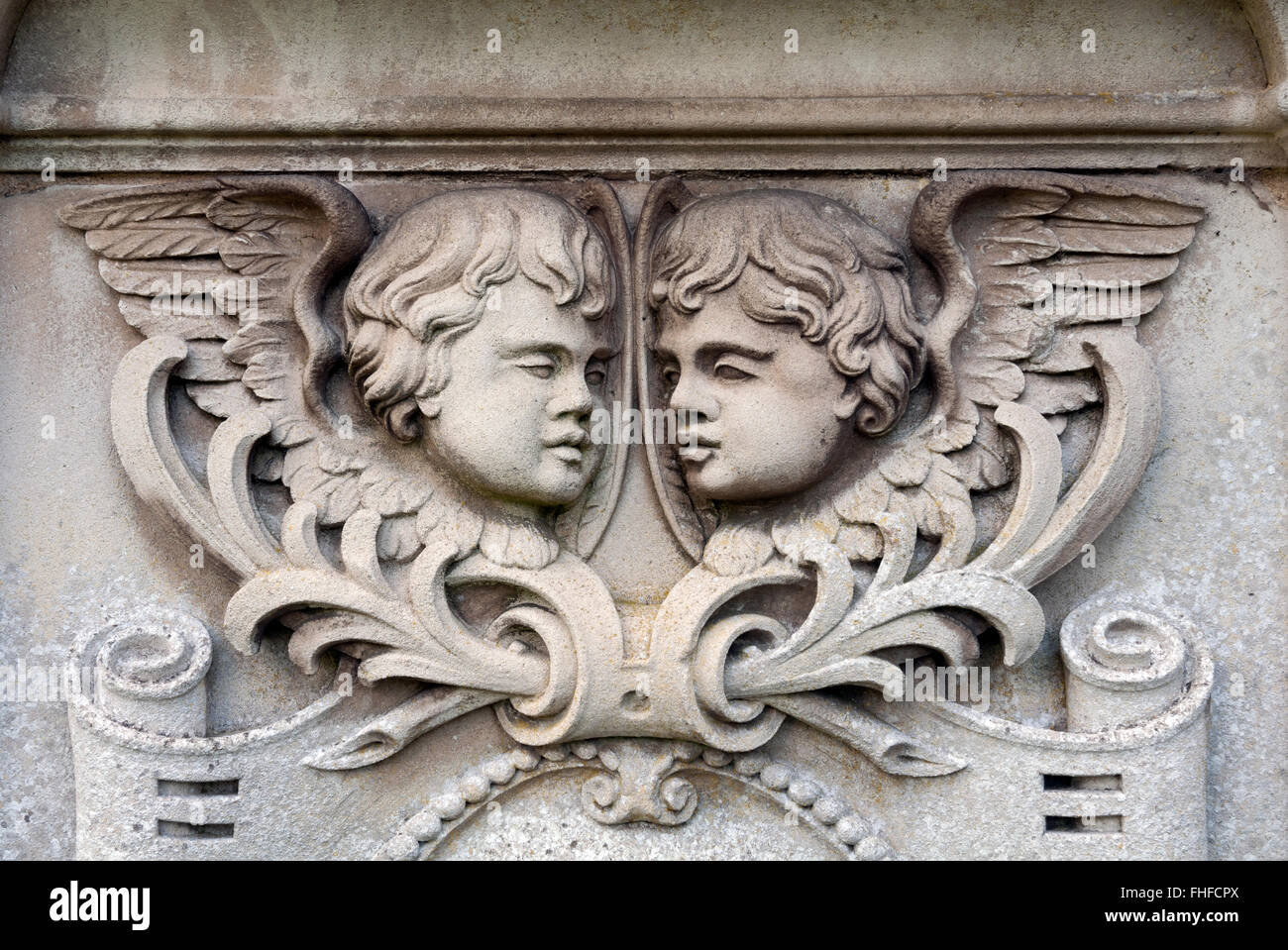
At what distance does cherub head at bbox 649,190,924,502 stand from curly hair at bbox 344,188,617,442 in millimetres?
169

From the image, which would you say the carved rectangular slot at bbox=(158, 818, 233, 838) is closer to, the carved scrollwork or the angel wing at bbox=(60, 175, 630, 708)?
the carved scrollwork

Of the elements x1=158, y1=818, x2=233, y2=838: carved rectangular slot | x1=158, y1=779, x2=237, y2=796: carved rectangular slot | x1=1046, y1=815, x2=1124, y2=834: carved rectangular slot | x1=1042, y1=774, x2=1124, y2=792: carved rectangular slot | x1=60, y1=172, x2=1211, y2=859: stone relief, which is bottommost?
x1=1046, y1=815, x2=1124, y2=834: carved rectangular slot

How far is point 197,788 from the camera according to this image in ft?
8.53

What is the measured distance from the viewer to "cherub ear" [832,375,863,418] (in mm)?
2596

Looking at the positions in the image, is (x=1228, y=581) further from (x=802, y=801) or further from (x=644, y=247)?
(x=644, y=247)

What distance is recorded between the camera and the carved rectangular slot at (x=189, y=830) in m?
2.57

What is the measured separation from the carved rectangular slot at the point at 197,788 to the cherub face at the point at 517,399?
660 millimetres

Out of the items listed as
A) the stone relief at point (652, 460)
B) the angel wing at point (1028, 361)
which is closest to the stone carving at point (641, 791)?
the stone relief at point (652, 460)

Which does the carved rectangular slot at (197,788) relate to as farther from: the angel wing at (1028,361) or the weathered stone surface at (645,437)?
the angel wing at (1028,361)

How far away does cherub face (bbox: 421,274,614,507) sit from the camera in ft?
8.41

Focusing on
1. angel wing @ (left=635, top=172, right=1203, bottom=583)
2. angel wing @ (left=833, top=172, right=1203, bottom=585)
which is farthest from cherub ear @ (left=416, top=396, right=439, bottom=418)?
angel wing @ (left=833, top=172, right=1203, bottom=585)

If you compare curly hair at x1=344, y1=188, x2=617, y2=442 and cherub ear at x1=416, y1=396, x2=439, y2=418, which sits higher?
curly hair at x1=344, y1=188, x2=617, y2=442

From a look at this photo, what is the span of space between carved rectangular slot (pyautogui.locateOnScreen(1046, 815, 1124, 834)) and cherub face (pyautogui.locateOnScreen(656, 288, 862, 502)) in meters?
0.74

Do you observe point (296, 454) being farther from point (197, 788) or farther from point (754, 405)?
point (754, 405)
